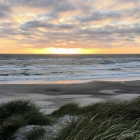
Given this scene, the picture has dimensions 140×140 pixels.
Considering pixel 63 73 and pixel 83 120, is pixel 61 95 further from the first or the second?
pixel 63 73

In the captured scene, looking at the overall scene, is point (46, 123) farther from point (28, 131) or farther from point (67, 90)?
point (67, 90)

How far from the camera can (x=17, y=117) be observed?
202 inches

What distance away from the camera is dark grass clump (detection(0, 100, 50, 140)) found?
4.68m

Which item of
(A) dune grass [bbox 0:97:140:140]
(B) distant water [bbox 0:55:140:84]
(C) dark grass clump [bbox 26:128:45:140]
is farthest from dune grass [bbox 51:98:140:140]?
(B) distant water [bbox 0:55:140:84]

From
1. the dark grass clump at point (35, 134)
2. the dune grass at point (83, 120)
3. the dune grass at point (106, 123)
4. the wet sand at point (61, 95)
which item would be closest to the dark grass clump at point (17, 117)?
the dune grass at point (83, 120)

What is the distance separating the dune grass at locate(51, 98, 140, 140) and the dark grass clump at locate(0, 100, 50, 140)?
113 cm

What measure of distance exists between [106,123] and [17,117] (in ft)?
7.19

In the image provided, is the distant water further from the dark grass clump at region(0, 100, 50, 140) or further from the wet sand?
the dark grass clump at region(0, 100, 50, 140)

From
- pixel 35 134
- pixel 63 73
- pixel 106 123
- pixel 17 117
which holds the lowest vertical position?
pixel 63 73

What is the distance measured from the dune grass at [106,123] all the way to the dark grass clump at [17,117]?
1131mm

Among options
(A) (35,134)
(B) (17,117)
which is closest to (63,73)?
(B) (17,117)

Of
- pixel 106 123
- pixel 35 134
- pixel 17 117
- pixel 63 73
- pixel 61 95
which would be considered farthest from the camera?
pixel 63 73

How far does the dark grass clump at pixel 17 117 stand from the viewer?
468 centimetres

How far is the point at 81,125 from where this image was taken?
3828mm
